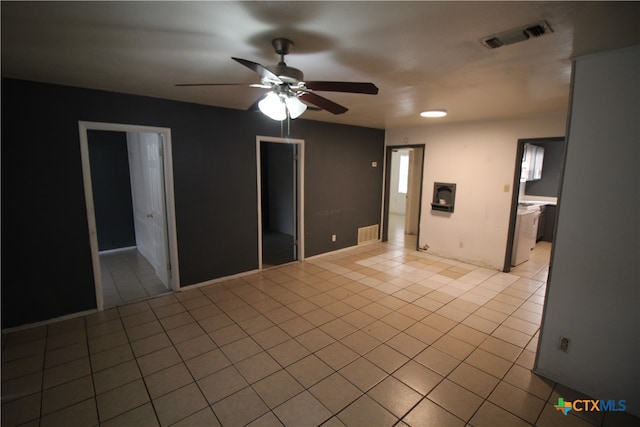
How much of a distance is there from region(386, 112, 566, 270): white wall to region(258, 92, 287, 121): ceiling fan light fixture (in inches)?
116

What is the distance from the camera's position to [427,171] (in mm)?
5242

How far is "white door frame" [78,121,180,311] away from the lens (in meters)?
2.94

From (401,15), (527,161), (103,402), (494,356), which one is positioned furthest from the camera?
(527,161)

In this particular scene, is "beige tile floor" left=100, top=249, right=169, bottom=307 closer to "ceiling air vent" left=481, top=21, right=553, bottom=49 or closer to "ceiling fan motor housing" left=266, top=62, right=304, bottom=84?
"ceiling fan motor housing" left=266, top=62, right=304, bottom=84

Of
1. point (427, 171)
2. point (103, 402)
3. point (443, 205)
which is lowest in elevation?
point (103, 402)

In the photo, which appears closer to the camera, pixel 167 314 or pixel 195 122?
pixel 167 314

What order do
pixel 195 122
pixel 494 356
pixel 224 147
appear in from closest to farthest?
pixel 494 356
pixel 195 122
pixel 224 147

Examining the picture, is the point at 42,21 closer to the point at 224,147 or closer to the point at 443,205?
the point at 224,147

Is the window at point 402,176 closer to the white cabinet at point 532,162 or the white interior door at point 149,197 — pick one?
the white cabinet at point 532,162

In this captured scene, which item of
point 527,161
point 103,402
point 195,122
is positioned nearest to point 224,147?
point 195,122

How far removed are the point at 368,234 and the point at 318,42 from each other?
14.8 ft

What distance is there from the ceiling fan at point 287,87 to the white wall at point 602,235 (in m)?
1.47

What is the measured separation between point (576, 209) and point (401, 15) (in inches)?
68.6

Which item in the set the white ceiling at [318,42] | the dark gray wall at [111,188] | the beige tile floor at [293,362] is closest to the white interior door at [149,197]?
the dark gray wall at [111,188]
